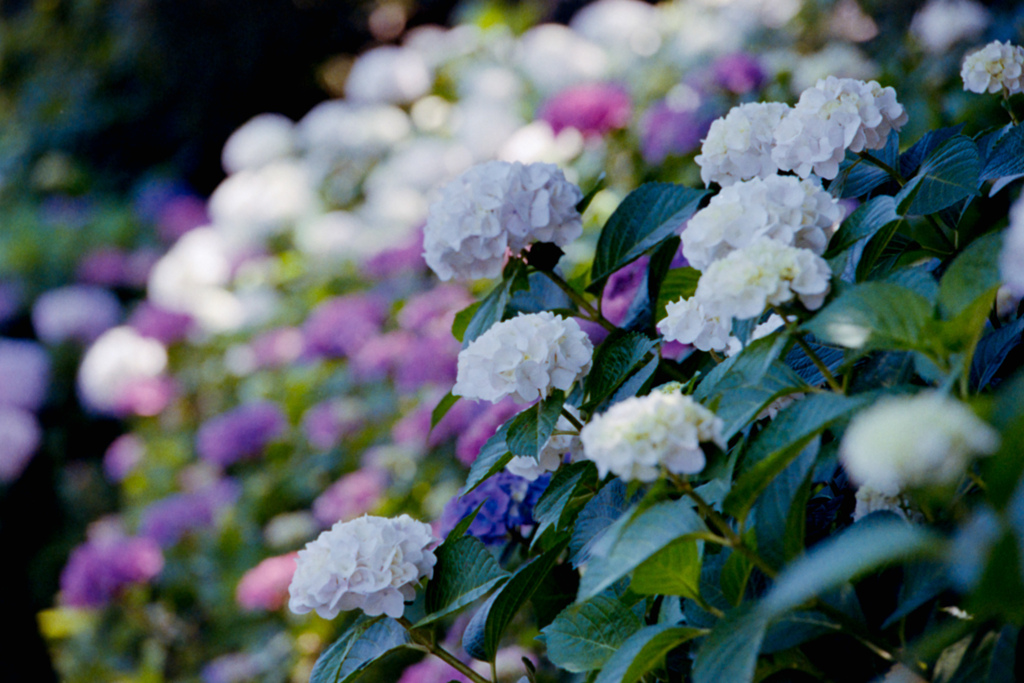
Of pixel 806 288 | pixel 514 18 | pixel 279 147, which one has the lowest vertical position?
pixel 279 147

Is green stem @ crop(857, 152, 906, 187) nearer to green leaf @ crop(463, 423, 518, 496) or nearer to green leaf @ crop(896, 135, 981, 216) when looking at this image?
green leaf @ crop(896, 135, 981, 216)

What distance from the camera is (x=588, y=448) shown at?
1.59 feet

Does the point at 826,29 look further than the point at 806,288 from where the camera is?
Yes

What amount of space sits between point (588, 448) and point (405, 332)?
5.72 feet

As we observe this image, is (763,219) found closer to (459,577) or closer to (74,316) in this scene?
(459,577)

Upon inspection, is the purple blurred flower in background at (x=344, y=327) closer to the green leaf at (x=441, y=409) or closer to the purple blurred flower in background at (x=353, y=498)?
the purple blurred flower in background at (x=353, y=498)

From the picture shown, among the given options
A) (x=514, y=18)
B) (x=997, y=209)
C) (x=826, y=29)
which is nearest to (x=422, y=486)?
(x=997, y=209)

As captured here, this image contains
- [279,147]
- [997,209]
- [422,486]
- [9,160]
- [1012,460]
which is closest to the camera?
[1012,460]

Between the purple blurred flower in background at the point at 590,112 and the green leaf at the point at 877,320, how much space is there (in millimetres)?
1635

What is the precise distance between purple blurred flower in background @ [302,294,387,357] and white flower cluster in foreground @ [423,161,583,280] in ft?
4.84

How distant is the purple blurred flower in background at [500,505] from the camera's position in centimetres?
84

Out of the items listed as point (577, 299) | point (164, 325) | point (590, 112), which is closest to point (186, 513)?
point (164, 325)

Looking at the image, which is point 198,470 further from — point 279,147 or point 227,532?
point 279,147

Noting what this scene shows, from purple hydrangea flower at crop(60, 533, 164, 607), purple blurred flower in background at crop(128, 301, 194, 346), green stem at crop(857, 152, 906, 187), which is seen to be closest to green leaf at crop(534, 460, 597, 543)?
green stem at crop(857, 152, 906, 187)
